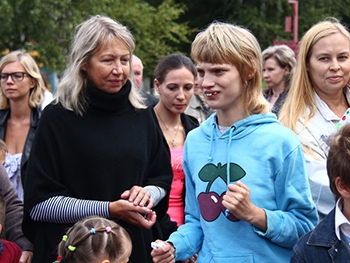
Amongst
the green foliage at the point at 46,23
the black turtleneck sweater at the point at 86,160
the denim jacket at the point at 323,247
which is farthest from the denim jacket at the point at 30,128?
the green foliage at the point at 46,23

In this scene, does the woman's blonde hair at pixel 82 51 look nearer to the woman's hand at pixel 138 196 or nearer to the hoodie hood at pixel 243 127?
the woman's hand at pixel 138 196

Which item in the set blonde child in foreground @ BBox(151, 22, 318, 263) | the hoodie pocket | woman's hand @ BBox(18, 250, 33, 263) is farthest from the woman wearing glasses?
the hoodie pocket

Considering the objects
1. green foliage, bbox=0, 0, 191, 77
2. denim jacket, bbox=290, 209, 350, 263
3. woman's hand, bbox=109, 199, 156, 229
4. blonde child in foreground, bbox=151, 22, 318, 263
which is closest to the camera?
denim jacket, bbox=290, 209, 350, 263

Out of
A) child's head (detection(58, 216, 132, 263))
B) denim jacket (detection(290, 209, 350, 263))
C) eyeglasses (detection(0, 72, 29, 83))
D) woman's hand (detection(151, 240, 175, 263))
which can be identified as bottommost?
woman's hand (detection(151, 240, 175, 263))

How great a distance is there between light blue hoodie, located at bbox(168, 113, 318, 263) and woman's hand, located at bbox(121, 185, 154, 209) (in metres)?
0.38

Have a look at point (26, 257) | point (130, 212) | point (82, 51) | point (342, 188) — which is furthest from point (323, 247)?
point (26, 257)

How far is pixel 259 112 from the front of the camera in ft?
10.5

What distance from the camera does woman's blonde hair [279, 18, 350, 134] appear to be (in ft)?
11.9

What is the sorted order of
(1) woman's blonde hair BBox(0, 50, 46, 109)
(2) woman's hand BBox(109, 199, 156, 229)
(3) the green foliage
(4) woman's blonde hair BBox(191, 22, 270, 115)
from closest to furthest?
(4) woman's blonde hair BBox(191, 22, 270, 115), (2) woman's hand BBox(109, 199, 156, 229), (1) woman's blonde hair BBox(0, 50, 46, 109), (3) the green foliage

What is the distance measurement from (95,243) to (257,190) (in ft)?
2.72

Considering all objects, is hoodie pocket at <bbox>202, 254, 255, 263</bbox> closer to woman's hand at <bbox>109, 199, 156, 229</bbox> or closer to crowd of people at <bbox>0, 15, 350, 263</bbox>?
crowd of people at <bbox>0, 15, 350, 263</bbox>

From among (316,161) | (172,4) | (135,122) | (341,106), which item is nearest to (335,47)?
(341,106)

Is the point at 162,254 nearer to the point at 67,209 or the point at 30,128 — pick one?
the point at 67,209

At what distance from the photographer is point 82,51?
12.0 feet
